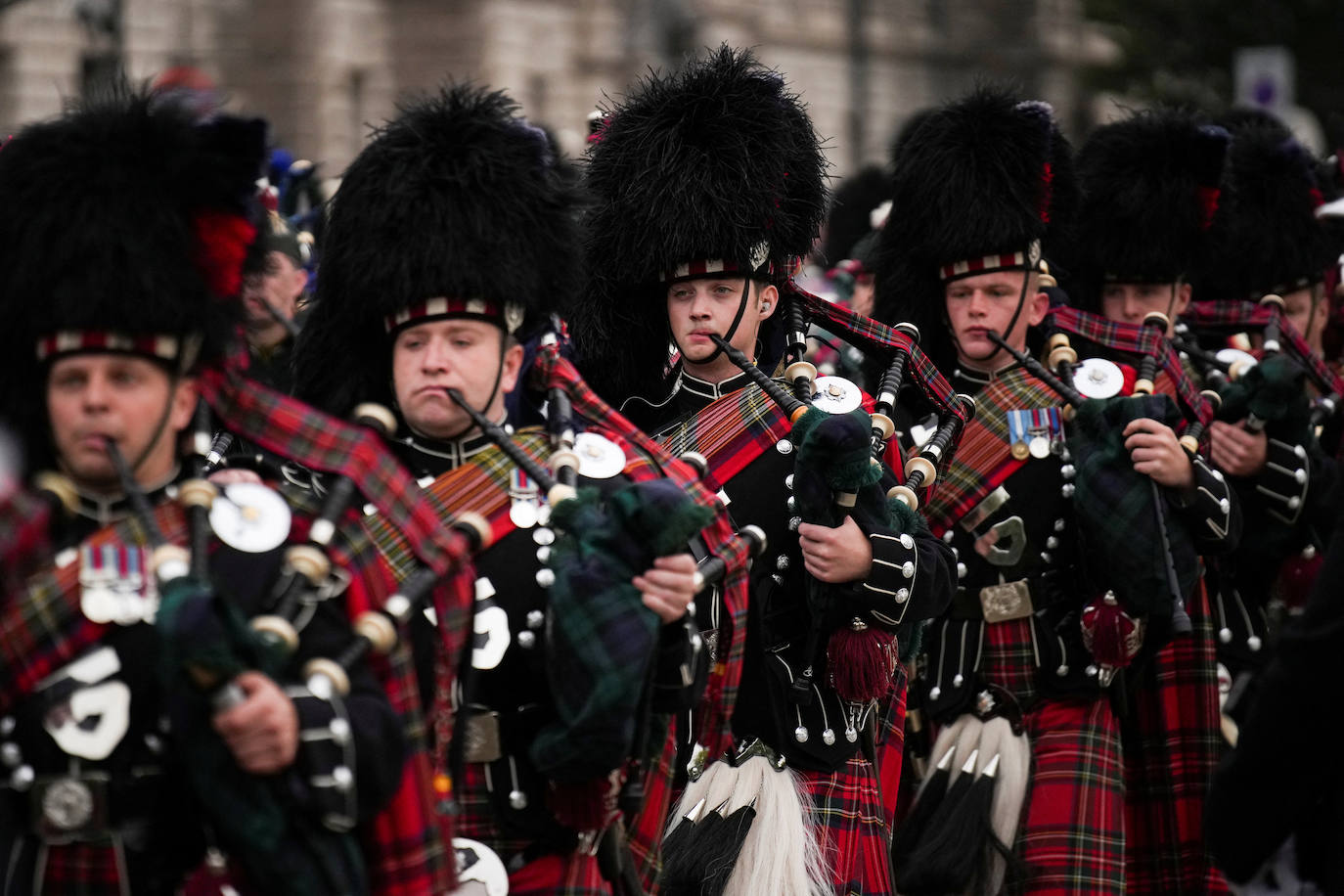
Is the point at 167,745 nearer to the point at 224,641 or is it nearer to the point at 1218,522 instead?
the point at 224,641

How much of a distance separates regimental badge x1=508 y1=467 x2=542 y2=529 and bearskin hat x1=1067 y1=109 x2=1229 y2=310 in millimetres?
3158

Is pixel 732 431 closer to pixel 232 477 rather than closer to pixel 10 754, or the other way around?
pixel 232 477

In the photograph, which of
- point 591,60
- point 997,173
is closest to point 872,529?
point 997,173

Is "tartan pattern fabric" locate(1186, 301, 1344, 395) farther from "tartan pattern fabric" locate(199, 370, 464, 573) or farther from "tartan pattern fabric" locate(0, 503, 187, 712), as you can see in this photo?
"tartan pattern fabric" locate(0, 503, 187, 712)

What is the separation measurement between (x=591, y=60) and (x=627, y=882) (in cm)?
2347

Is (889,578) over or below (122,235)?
below

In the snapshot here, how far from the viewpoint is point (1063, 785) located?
5746 mm

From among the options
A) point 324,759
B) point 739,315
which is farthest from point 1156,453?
point 324,759

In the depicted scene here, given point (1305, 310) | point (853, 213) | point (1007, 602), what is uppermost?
point (853, 213)

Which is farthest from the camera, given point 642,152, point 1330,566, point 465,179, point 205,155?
point 642,152

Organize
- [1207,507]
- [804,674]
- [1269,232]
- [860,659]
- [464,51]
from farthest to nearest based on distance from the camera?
[464,51], [1269,232], [1207,507], [804,674], [860,659]

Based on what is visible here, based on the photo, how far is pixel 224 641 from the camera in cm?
307

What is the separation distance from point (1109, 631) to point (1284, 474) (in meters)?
1.23

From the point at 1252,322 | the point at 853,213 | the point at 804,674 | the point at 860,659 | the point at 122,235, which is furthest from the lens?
the point at 853,213
